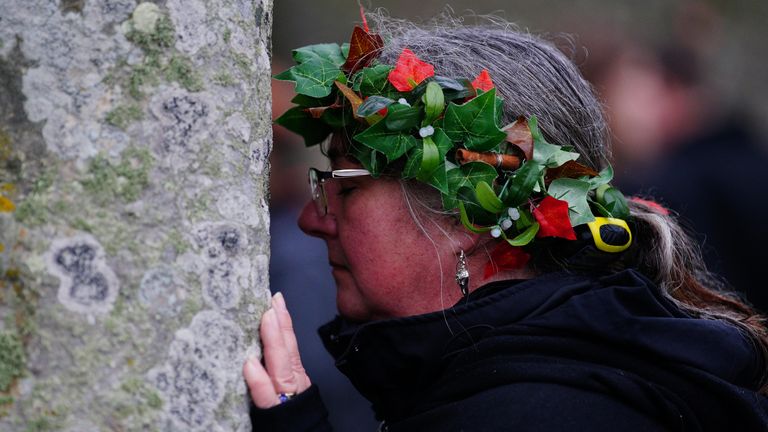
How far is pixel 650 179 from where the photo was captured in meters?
3.57

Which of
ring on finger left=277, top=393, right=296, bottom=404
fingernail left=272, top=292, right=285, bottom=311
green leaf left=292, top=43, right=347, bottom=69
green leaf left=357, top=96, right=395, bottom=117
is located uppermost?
green leaf left=292, top=43, right=347, bottom=69

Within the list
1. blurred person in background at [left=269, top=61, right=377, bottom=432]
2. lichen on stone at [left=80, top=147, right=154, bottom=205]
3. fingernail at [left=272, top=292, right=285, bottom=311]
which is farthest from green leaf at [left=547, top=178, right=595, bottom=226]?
blurred person in background at [left=269, top=61, right=377, bottom=432]

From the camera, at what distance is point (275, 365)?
156 centimetres

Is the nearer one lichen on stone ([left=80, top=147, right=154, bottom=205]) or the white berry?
lichen on stone ([left=80, top=147, right=154, bottom=205])

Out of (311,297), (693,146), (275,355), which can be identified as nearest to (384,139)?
(275,355)

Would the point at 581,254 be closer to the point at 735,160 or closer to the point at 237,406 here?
the point at 237,406

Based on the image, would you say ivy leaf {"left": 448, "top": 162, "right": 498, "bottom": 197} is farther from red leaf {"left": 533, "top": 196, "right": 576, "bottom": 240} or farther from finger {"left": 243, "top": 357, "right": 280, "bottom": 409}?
finger {"left": 243, "top": 357, "right": 280, "bottom": 409}

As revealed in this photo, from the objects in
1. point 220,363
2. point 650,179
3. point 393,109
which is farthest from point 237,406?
point 650,179

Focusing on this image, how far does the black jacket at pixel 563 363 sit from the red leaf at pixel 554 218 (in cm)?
12

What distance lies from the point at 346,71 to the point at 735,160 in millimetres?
2116

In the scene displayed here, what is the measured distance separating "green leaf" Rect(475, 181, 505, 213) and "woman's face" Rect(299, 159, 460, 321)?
18 centimetres

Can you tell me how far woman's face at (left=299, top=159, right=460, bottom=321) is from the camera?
2.08 meters

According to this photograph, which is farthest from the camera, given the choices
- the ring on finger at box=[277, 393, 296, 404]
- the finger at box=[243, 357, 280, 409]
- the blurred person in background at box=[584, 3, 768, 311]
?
the blurred person in background at box=[584, 3, 768, 311]

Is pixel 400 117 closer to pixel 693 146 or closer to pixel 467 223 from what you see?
pixel 467 223
